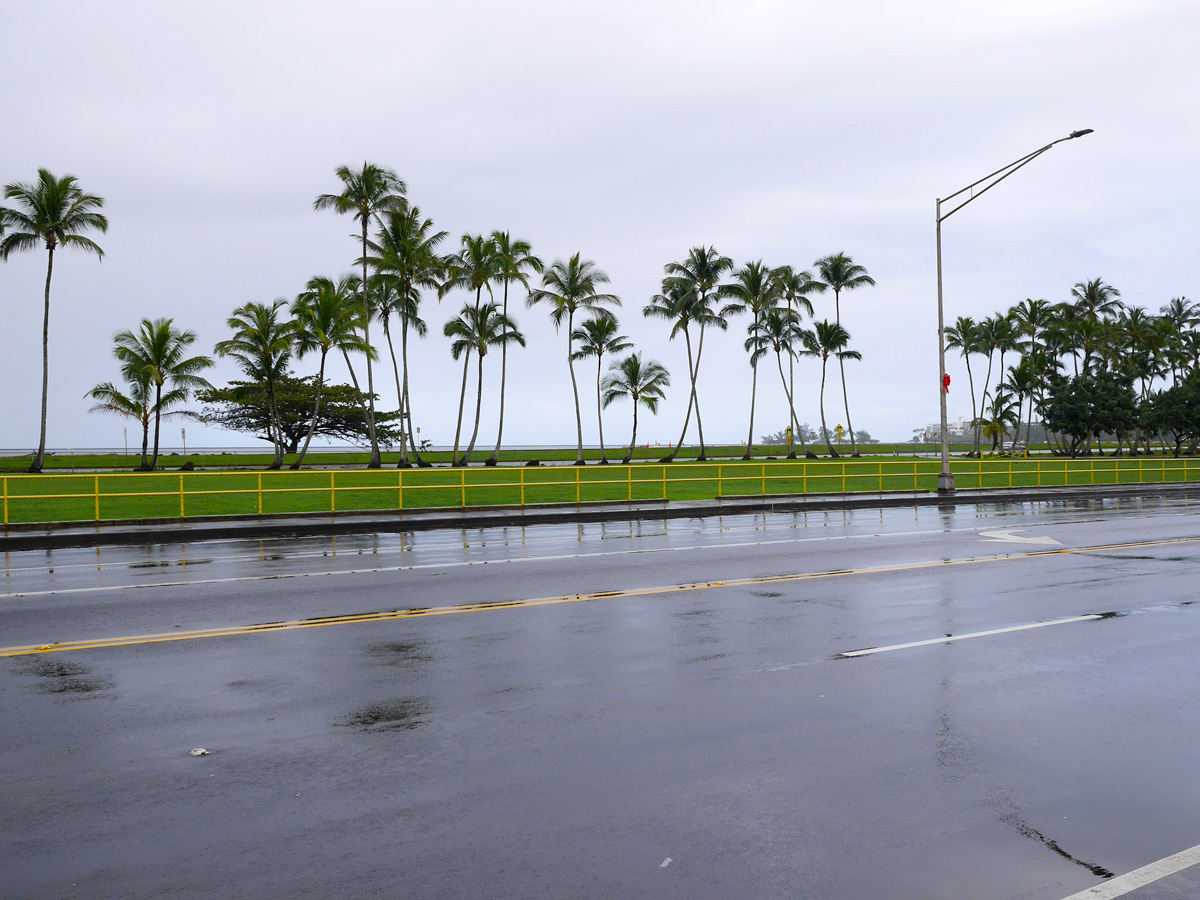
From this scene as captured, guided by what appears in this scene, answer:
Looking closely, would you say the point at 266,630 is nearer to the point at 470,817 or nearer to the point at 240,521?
the point at 470,817

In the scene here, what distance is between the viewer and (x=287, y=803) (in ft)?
15.4

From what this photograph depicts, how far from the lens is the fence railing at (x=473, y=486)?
91.3 ft

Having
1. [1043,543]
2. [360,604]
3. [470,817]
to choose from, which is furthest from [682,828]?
[1043,543]

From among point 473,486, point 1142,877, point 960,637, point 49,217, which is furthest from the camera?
point 49,217

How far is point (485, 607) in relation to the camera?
10.4m

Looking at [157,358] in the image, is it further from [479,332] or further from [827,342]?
[827,342]

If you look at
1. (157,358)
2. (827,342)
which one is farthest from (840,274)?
(157,358)

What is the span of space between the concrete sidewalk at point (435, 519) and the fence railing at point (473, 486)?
789 millimetres

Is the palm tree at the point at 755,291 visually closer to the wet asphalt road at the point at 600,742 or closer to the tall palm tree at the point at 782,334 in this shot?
the tall palm tree at the point at 782,334

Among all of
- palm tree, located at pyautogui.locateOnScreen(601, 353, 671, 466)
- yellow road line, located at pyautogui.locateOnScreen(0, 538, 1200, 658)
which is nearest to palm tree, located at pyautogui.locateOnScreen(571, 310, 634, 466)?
palm tree, located at pyautogui.locateOnScreen(601, 353, 671, 466)

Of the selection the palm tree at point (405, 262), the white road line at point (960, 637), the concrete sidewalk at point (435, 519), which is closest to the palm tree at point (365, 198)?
the palm tree at point (405, 262)

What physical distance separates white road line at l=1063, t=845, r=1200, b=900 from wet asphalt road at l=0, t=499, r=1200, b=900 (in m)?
0.06

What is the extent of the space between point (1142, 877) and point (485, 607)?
733 centimetres

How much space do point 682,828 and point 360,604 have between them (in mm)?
6899
